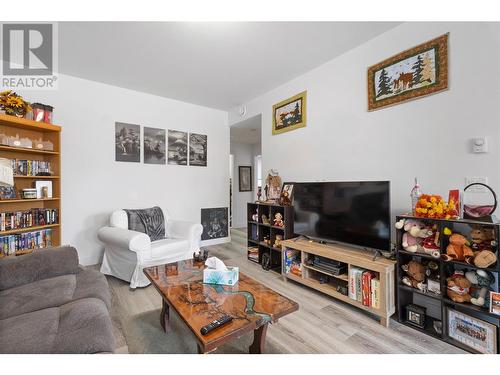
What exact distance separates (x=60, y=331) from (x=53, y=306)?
1.14ft

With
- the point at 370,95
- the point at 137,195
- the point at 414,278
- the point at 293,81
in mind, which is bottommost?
the point at 414,278

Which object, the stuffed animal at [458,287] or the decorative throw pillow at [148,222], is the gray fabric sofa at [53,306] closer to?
the decorative throw pillow at [148,222]

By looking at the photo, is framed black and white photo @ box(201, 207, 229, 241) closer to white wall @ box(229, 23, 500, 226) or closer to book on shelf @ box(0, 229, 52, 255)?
white wall @ box(229, 23, 500, 226)

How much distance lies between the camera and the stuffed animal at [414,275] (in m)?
1.72

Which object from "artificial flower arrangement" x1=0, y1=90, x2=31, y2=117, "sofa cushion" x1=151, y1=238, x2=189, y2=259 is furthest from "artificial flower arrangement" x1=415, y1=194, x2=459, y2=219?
"artificial flower arrangement" x1=0, y1=90, x2=31, y2=117

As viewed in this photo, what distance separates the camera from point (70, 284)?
61.0 inches

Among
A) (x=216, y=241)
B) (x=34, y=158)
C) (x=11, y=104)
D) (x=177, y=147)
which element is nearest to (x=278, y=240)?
(x=216, y=241)

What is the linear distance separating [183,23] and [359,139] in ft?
6.67

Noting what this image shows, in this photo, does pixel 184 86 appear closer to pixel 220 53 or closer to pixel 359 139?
pixel 220 53

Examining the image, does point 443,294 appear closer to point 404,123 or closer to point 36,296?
point 404,123

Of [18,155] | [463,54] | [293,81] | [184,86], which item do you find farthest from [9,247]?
[463,54]

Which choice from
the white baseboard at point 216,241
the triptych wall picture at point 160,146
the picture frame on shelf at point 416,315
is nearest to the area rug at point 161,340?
the picture frame on shelf at point 416,315

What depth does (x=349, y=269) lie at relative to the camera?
2000mm

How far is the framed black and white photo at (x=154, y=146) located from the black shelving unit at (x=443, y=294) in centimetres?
335
